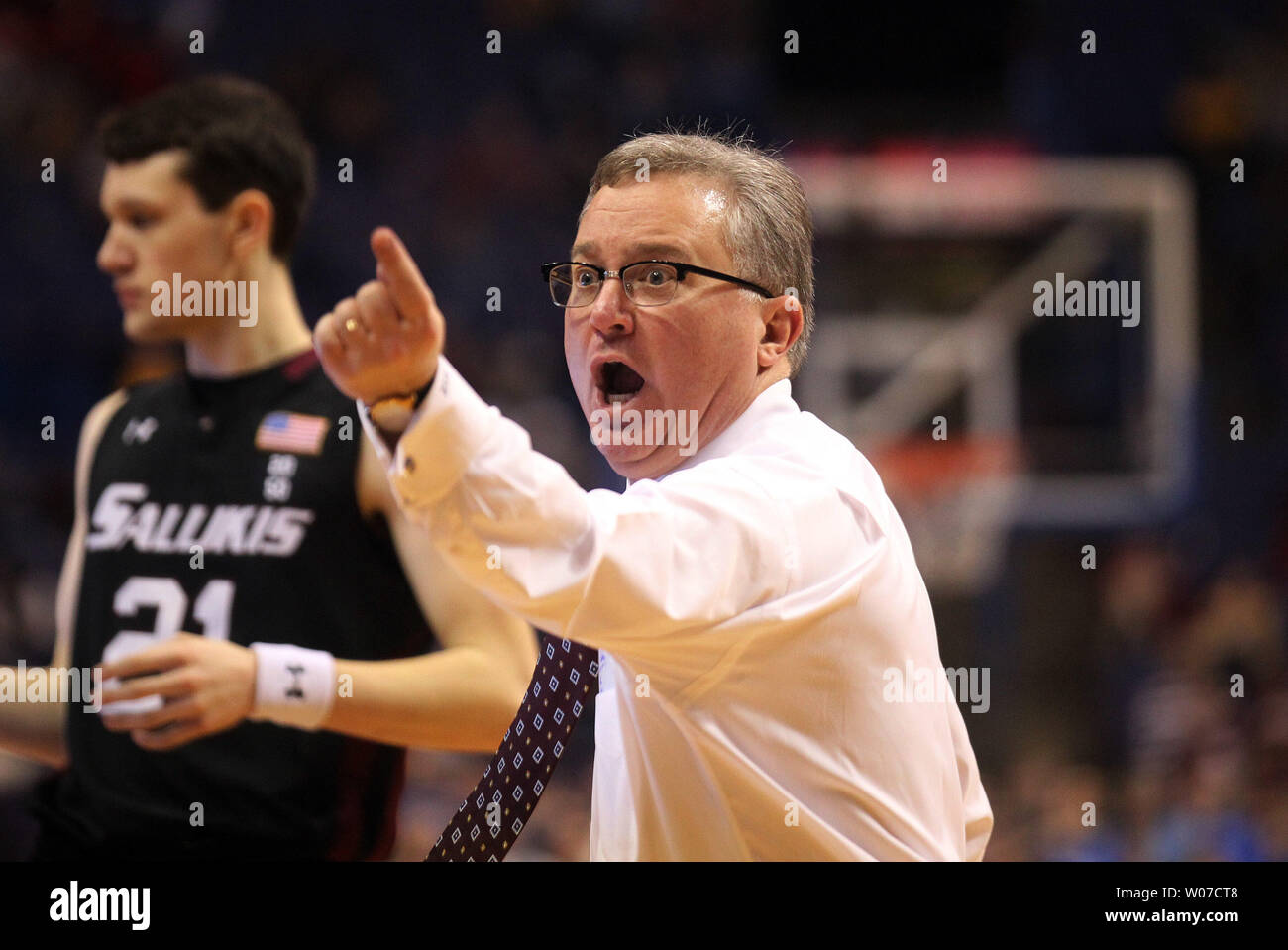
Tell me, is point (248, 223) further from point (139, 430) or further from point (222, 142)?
point (139, 430)

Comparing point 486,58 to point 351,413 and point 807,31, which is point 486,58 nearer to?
point 807,31

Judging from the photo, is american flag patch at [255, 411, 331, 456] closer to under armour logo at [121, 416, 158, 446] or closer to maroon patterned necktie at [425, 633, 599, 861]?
under armour logo at [121, 416, 158, 446]

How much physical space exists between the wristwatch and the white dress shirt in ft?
0.08

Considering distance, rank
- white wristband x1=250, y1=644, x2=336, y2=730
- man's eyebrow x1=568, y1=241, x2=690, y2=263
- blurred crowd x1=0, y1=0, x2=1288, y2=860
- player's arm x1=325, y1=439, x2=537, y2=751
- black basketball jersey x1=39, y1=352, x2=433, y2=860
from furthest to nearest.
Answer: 1. blurred crowd x1=0, y1=0, x2=1288, y2=860
2. black basketball jersey x1=39, y1=352, x2=433, y2=860
3. player's arm x1=325, y1=439, x2=537, y2=751
4. white wristband x1=250, y1=644, x2=336, y2=730
5. man's eyebrow x1=568, y1=241, x2=690, y2=263

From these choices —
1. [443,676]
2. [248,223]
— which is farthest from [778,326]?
[248,223]

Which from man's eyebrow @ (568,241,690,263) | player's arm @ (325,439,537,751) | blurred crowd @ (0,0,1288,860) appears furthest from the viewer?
blurred crowd @ (0,0,1288,860)

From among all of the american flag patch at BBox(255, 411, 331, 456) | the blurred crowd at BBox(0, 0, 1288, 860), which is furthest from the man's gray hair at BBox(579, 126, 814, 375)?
the blurred crowd at BBox(0, 0, 1288, 860)

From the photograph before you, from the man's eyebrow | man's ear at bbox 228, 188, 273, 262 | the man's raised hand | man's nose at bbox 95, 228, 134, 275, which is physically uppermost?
man's ear at bbox 228, 188, 273, 262

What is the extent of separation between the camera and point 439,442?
1749mm

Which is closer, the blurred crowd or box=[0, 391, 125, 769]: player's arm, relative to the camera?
box=[0, 391, 125, 769]: player's arm

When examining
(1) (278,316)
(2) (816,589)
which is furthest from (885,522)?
(1) (278,316)

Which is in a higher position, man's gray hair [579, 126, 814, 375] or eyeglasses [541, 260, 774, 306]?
man's gray hair [579, 126, 814, 375]

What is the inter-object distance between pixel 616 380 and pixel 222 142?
5.23ft

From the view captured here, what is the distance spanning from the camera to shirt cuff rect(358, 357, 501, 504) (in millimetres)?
1748
